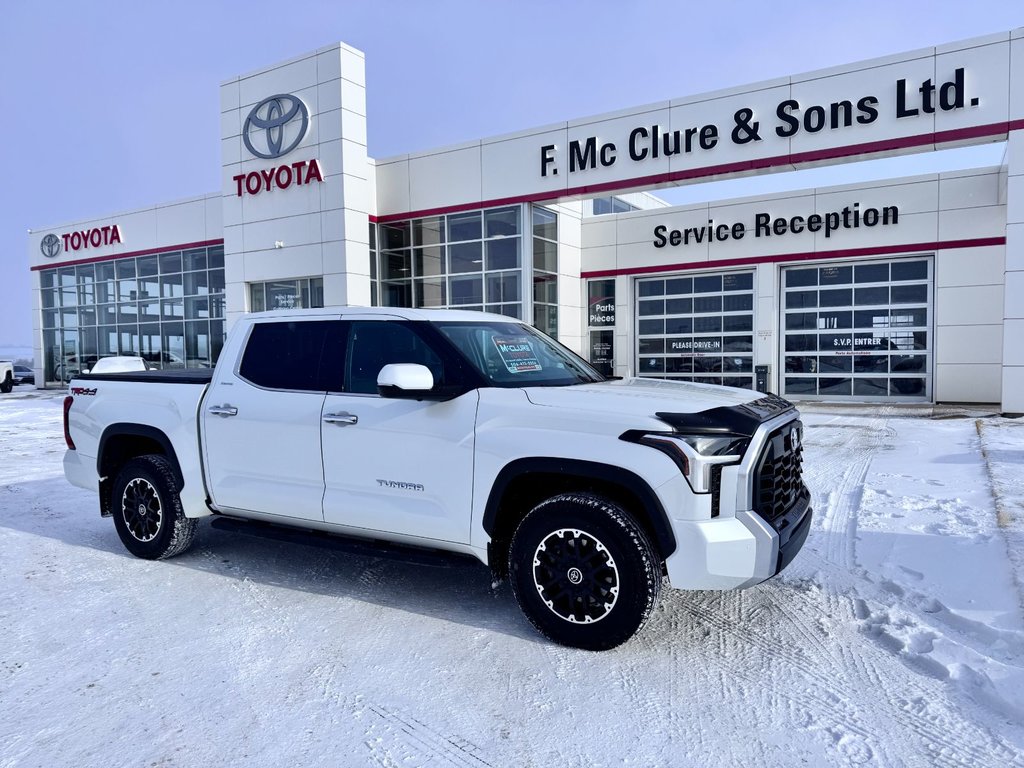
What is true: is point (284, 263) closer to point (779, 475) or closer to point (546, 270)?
point (546, 270)

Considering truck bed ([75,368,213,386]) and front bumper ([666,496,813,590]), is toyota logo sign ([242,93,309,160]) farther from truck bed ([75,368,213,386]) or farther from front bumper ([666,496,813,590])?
front bumper ([666,496,813,590])

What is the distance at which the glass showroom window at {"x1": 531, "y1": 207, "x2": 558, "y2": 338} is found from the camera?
18750mm

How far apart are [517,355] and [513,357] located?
0.06 meters

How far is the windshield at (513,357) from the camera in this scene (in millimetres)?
4488

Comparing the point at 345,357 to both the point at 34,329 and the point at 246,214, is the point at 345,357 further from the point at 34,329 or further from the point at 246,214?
the point at 34,329

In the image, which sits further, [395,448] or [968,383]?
[968,383]

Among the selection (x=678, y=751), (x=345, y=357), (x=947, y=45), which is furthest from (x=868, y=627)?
(x=947, y=45)

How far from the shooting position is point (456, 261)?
19.0m

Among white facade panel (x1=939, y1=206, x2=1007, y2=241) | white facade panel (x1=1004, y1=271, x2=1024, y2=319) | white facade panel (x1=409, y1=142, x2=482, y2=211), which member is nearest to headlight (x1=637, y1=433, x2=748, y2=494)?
white facade panel (x1=1004, y1=271, x2=1024, y2=319)

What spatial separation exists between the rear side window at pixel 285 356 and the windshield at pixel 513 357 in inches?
37.4

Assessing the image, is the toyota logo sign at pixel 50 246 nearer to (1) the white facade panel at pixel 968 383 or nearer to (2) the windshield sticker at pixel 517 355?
(2) the windshield sticker at pixel 517 355

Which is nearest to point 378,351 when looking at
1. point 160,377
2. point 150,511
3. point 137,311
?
point 160,377

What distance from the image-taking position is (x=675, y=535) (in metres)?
3.61

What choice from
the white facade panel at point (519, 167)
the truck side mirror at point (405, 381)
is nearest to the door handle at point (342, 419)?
the truck side mirror at point (405, 381)
